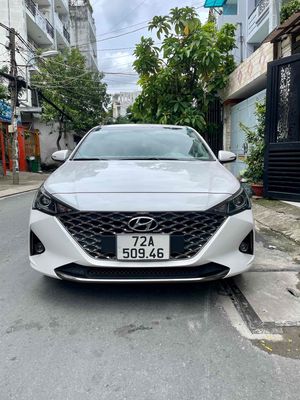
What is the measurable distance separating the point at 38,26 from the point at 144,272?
26538mm

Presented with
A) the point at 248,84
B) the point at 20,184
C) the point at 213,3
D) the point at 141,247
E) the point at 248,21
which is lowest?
the point at 20,184

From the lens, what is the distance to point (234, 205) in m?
2.96

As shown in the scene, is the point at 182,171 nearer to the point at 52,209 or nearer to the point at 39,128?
the point at 52,209

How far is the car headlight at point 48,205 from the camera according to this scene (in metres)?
2.85

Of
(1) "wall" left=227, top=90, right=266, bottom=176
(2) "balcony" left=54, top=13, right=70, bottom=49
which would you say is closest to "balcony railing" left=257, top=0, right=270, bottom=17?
(1) "wall" left=227, top=90, right=266, bottom=176

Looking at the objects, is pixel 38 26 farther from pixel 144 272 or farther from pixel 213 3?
pixel 144 272

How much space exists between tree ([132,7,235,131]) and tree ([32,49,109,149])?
13.7 meters

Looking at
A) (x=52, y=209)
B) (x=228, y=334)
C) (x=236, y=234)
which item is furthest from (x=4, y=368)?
(x=236, y=234)

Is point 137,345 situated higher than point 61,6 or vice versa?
point 61,6

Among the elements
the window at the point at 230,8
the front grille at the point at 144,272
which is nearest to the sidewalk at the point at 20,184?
the front grille at the point at 144,272

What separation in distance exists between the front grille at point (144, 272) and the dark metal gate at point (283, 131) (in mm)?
4671

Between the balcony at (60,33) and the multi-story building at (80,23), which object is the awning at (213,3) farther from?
the multi-story building at (80,23)

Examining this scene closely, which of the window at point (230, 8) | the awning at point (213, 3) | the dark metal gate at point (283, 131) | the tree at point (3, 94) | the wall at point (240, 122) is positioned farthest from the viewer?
the window at point (230, 8)

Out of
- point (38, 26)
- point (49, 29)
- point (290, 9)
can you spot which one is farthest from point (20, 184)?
point (49, 29)
